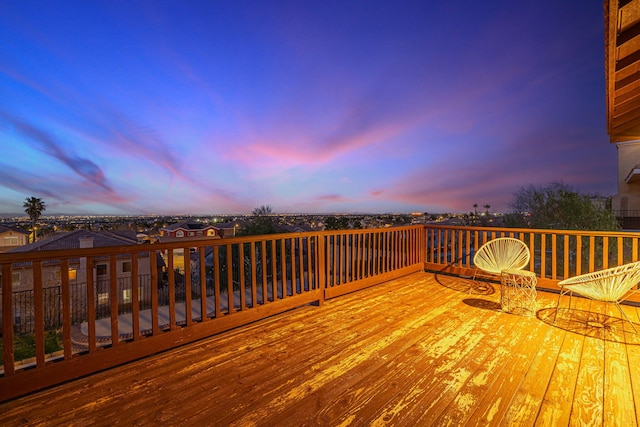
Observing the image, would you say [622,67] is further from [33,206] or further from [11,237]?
[33,206]

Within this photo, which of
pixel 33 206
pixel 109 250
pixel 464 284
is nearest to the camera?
pixel 109 250

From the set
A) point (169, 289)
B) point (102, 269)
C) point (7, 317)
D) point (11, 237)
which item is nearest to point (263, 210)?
point (102, 269)

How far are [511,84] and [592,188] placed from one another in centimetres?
949

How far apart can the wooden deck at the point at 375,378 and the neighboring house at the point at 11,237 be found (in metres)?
7.64

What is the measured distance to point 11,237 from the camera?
763 cm

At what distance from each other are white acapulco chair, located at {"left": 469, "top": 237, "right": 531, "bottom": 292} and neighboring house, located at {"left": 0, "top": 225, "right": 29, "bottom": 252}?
32.6ft

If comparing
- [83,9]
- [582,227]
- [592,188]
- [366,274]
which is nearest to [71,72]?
[83,9]

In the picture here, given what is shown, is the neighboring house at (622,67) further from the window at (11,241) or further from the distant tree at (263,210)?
the distant tree at (263,210)

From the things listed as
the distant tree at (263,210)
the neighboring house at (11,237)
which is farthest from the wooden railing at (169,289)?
the distant tree at (263,210)

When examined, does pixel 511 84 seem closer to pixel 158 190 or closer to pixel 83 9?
pixel 83 9

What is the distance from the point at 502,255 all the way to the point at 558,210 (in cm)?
1242

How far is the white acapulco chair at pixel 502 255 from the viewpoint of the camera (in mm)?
3670

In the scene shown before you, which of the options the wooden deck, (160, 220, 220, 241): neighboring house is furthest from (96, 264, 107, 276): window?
(160, 220, 220, 241): neighboring house

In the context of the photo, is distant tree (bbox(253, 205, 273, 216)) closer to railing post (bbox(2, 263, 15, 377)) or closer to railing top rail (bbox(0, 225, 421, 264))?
railing top rail (bbox(0, 225, 421, 264))
